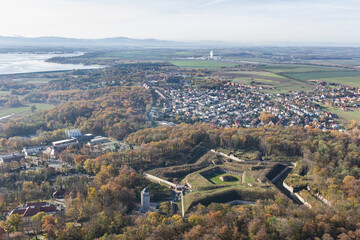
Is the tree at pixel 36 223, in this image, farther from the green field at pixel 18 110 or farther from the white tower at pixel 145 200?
the green field at pixel 18 110

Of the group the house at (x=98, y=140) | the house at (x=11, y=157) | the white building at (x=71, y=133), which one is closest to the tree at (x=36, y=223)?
the house at (x=11, y=157)

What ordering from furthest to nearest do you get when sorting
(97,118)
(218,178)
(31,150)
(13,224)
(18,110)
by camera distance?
(18,110) → (97,118) → (31,150) → (218,178) → (13,224)

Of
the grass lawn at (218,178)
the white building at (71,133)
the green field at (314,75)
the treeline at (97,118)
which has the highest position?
the green field at (314,75)

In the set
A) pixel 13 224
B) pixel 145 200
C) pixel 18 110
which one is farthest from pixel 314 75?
pixel 13 224

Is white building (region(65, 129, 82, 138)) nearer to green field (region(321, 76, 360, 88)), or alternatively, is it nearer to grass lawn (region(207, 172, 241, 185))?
grass lawn (region(207, 172, 241, 185))

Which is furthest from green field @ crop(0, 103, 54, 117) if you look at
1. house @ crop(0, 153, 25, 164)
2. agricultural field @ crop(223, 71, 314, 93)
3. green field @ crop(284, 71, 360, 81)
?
green field @ crop(284, 71, 360, 81)

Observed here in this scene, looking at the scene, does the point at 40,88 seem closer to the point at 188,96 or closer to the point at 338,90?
the point at 188,96

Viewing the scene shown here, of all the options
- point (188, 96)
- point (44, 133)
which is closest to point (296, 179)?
point (44, 133)

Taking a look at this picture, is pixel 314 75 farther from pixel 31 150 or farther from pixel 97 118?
pixel 31 150
